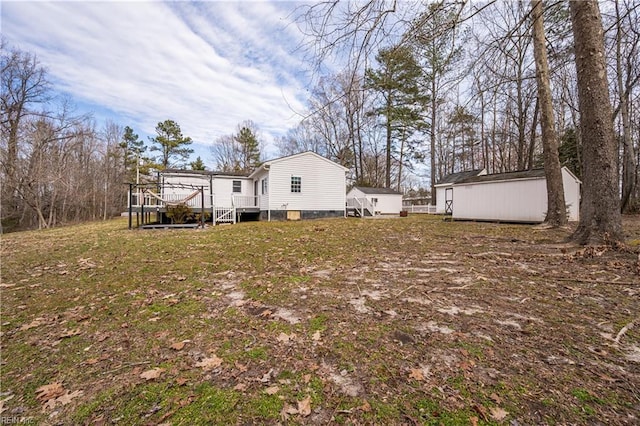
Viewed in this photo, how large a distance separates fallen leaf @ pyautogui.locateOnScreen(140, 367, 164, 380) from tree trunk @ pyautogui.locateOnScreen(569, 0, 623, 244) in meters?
6.80

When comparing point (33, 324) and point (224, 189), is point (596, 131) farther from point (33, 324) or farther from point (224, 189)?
point (224, 189)

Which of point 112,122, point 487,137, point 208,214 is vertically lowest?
point 208,214

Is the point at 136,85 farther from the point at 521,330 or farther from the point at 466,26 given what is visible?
the point at 521,330

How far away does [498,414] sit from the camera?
1.42 meters

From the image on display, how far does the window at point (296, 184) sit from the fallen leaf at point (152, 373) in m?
14.5

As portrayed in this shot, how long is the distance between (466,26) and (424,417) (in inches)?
200

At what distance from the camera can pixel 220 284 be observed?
12.7 feet

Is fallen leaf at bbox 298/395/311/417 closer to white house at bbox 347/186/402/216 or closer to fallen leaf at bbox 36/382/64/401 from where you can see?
fallen leaf at bbox 36/382/64/401

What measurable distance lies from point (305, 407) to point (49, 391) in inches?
70.5

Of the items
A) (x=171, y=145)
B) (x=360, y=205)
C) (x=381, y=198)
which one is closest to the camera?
(x=360, y=205)

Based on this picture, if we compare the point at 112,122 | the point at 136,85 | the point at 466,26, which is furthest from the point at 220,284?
the point at 112,122

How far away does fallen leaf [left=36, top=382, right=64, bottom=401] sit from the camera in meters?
1.71

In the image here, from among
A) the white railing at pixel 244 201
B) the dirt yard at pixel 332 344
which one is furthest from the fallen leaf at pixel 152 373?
the white railing at pixel 244 201

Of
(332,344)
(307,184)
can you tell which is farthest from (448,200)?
(332,344)
